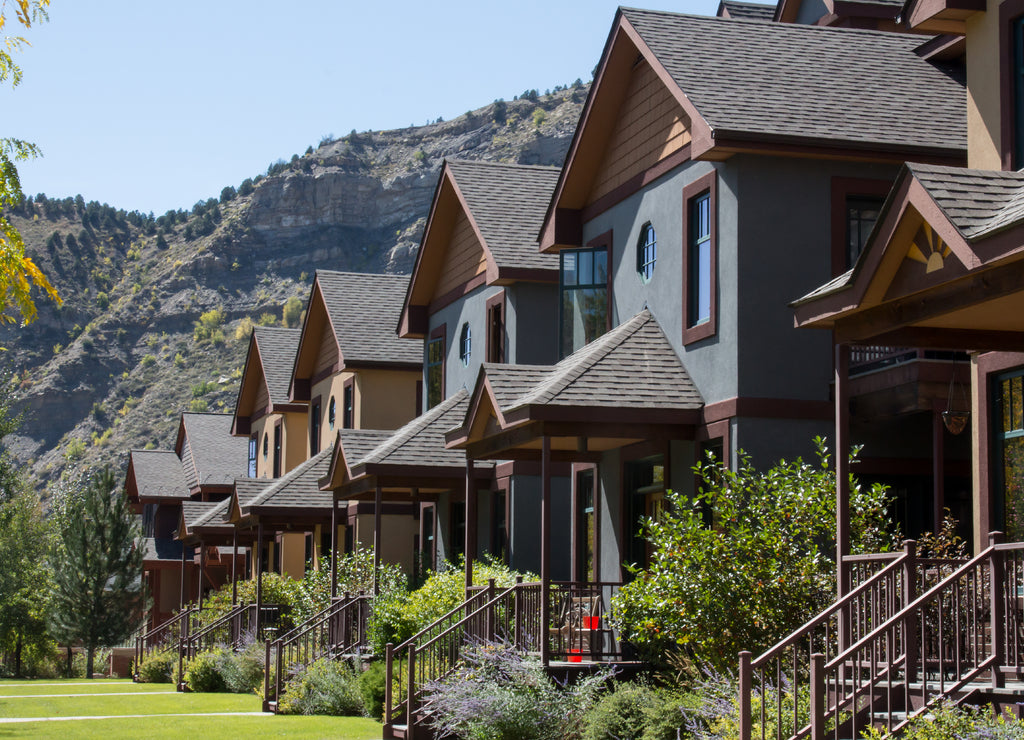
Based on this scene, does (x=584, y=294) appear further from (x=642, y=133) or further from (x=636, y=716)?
(x=636, y=716)

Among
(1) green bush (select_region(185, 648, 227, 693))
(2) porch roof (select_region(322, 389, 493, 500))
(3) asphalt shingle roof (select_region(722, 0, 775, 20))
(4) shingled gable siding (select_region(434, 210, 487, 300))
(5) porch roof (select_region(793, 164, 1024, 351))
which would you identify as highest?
(3) asphalt shingle roof (select_region(722, 0, 775, 20))

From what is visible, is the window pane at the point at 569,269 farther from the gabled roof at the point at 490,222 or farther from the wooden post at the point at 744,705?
the wooden post at the point at 744,705

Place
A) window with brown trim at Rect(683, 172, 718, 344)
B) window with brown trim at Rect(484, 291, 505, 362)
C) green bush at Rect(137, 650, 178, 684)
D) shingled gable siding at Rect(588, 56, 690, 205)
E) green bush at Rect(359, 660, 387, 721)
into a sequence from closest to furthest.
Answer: window with brown trim at Rect(683, 172, 718, 344)
shingled gable siding at Rect(588, 56, 690, 205)
green bush at Rect(359, 660, 387, 721)
window with brown trim at Rect(484, 291, 505, 362)
green bush at Rect(137, 650, 178, 684)

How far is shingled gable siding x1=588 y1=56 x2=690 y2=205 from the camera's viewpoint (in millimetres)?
19797

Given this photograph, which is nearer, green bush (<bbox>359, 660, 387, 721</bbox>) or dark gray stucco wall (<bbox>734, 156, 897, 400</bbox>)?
dark gray stucco wall (<bbox>734, 156, 897, 400</bbox>)

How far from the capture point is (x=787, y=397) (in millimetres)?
17703

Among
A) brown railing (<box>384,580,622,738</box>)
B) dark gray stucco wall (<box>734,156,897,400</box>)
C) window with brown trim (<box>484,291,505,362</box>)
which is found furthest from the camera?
window with brown trim (<box>484,291,505,362</box>)

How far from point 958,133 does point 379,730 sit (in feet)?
38.3

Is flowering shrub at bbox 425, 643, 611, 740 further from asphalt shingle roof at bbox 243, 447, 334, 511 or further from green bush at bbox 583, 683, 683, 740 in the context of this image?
asphalt shingle roof at bbox 243, 447, 334, 511

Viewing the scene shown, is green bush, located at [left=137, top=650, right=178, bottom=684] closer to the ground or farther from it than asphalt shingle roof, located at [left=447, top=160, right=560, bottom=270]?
closer to the ground

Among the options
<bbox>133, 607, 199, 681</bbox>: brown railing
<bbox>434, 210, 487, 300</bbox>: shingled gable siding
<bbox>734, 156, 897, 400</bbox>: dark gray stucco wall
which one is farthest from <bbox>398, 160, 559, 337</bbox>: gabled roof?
<bbox>133, 607, 199, 681</bbox>: brown railing

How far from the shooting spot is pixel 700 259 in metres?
19.0

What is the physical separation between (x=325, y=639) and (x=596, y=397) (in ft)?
38.0

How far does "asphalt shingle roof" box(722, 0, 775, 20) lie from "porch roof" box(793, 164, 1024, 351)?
19122 millimetres
